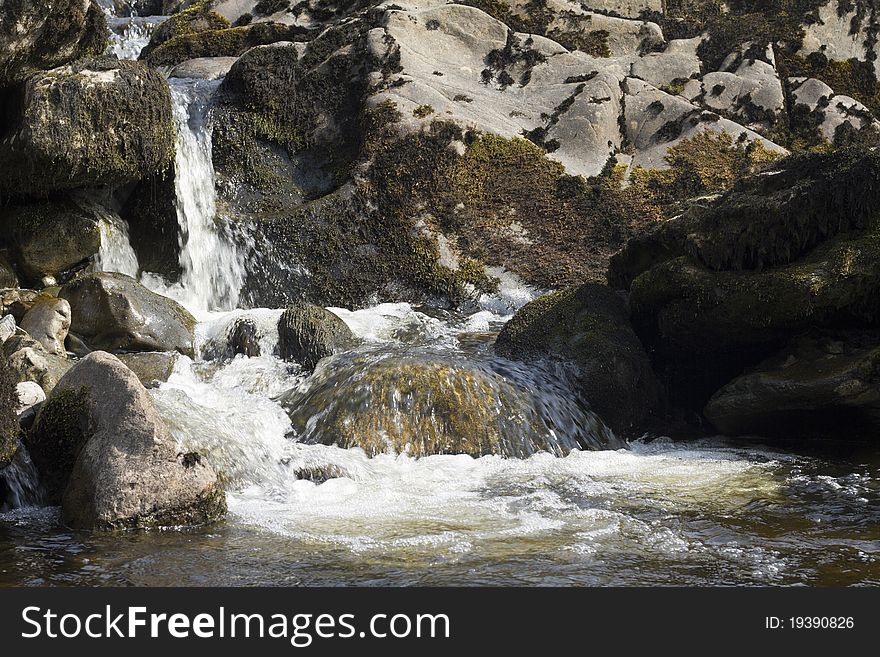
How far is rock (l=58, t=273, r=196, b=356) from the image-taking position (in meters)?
12.3

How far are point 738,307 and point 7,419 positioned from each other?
26.7 feet

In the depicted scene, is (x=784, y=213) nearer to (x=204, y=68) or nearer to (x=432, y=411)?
(x=432, y=411)

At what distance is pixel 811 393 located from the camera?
10250 mm

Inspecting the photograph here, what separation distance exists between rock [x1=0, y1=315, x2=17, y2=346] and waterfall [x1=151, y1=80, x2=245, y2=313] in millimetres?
3265

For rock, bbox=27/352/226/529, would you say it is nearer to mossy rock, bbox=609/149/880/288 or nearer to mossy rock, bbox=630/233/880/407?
mossy rock, bbox=630/233/880/407

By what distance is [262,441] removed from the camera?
970 centimetres

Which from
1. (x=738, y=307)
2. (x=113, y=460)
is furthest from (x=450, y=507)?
(x=738, y=307)

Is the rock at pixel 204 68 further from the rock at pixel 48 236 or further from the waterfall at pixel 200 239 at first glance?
the rock at pixel 48 236

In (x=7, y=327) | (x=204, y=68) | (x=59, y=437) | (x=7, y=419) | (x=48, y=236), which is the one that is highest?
(x=204, y=68)

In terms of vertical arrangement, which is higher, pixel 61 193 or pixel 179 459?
pixel 61 193
